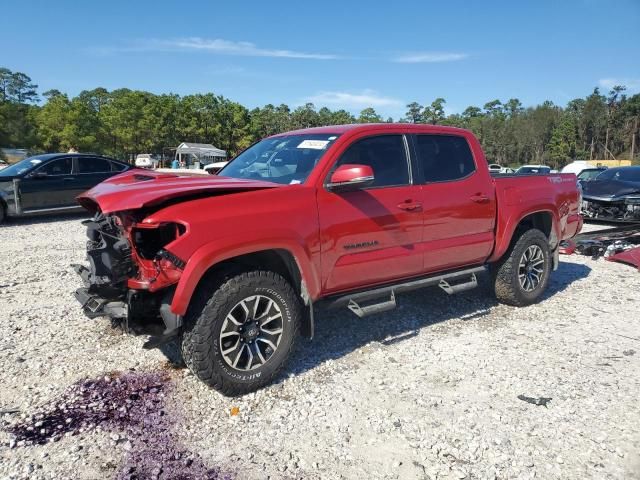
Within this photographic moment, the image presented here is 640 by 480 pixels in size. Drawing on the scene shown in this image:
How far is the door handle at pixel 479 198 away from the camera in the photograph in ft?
16.1

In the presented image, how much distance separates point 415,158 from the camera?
4555 mm

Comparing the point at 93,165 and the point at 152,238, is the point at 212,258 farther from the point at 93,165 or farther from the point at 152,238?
the point at 93,165

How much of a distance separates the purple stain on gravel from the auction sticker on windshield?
2.26 metres

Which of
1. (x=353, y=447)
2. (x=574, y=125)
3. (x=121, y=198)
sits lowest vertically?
(x=353, y=447)

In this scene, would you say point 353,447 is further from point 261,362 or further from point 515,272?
point 515,272

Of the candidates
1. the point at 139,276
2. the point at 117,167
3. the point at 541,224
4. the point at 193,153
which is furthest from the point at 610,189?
the point at 193,153

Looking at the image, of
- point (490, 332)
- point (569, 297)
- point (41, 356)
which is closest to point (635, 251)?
point (569, 297)

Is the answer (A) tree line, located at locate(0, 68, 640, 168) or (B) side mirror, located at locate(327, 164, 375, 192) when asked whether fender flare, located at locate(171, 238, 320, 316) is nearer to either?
(B) side mirror, located at locate(327, 164, 375, 192)

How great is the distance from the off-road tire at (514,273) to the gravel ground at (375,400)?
165 millimetres

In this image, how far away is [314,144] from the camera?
4250 millimetres

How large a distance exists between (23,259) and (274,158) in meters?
5.46

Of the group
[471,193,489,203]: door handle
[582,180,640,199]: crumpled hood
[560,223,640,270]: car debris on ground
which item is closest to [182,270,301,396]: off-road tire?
[471,193,489,203]: door handle

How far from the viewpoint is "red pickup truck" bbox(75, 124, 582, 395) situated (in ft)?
10.7

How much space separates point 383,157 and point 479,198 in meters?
1.26
